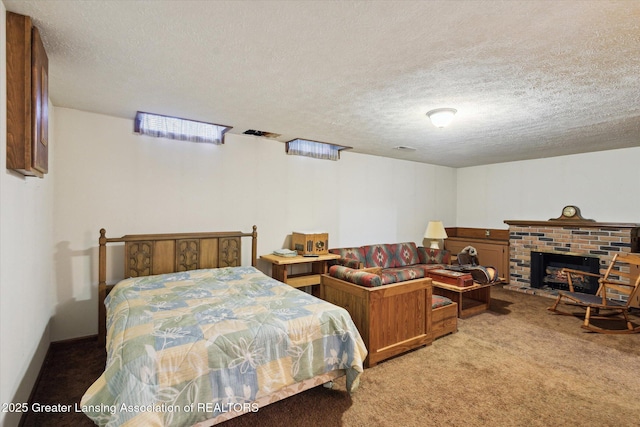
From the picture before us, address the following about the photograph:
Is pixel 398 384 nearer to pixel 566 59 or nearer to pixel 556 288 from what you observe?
pixel 566 59

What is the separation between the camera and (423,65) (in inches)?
81.4

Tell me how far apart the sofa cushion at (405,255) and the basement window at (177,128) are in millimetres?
3529

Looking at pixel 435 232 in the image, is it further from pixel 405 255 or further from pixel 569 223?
pixel 569 223

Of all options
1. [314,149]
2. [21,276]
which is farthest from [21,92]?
[314,149]

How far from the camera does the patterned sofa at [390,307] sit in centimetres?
278

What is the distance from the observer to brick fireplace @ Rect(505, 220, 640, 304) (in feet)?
14.8

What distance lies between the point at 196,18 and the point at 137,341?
1801 millimetres

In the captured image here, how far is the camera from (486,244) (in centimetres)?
605

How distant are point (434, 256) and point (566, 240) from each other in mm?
2119

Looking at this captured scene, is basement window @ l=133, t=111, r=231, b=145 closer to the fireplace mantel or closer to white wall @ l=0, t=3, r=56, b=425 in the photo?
white wall @ l=0, t=3, r=56, b=425

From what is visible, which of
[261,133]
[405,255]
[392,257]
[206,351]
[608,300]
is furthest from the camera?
[405,255]

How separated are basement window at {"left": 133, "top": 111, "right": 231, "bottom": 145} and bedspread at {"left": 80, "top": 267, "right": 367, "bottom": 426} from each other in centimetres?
180

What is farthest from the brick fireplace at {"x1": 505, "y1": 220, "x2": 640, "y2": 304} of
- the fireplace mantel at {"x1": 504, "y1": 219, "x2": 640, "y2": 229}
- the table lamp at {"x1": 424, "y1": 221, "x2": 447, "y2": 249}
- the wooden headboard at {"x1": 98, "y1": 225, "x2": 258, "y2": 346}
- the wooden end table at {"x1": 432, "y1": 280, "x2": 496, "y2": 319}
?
the wooden headboard at {"x1": 98, "y1": 225, "x2": 258, "y2": 346}

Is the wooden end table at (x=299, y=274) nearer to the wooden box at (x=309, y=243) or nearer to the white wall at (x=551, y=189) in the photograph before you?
the wooden box at (x=309, y=243)
